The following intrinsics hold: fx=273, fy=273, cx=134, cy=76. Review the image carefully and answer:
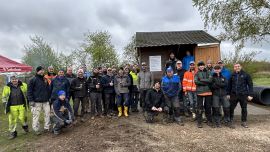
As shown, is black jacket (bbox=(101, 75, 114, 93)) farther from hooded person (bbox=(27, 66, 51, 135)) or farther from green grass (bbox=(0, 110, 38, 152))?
green grass (bbox=(0, 110, 38, 152))

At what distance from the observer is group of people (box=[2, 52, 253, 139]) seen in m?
8.49

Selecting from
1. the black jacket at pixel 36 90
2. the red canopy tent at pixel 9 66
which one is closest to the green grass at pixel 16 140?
the black jacket at pixel 36 90

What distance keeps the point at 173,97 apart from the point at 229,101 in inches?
70.4

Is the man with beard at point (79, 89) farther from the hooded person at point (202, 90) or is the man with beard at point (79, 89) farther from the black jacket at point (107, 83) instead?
the hooded person at point (202, 90)

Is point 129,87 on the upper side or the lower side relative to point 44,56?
lower

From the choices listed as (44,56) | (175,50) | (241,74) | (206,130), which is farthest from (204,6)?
(44,56)

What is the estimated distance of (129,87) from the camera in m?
10.2

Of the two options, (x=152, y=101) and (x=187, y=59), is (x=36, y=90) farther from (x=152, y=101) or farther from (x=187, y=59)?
(x=187, y=59)

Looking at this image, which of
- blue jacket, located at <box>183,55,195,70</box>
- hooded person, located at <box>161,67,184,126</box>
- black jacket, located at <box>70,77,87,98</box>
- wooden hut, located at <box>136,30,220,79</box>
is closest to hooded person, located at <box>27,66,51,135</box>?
black jacket, located at <box>70,77,87,98</box>

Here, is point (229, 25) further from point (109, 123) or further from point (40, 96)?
point (40, 96)

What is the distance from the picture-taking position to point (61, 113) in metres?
8.38

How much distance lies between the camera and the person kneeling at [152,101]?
9070 millimetres

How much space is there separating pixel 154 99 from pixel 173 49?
11.2 feet

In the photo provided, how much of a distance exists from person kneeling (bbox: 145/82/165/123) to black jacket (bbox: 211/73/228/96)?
1.71 metres
